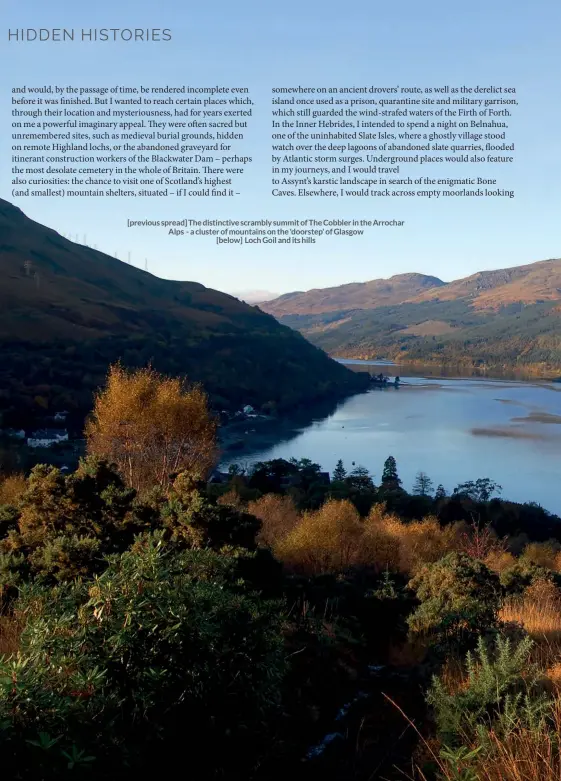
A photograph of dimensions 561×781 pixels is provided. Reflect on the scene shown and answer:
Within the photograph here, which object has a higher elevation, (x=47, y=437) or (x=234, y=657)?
(x=234, y=657)

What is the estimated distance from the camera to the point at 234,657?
123 inches

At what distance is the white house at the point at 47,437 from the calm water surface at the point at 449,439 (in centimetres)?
1416

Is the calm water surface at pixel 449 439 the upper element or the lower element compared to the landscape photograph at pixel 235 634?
lower

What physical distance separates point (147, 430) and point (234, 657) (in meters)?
15.0

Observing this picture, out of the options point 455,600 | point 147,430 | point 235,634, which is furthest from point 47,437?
point 235,634

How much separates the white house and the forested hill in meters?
5.80

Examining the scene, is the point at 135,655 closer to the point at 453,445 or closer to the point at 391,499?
the point at 391,499

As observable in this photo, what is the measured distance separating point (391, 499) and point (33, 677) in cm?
→ 2982

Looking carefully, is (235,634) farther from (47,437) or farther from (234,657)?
(47,437)

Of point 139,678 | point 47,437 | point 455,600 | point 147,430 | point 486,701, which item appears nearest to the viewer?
point 139,678

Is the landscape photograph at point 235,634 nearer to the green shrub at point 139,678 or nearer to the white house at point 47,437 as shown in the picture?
the green shrub at point 139,678

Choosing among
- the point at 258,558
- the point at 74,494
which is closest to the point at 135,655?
the point at 258,558

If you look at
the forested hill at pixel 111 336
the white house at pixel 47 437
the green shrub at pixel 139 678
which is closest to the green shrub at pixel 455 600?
the green shrub at pixel 139 678

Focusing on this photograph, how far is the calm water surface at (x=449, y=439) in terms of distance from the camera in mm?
46969
